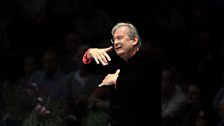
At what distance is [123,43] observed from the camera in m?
6.29

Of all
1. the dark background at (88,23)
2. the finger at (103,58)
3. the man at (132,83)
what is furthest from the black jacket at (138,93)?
the dark background at (88,23)

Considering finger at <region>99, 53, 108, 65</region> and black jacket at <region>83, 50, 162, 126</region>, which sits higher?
finger at <region>99, 53, 108, 65</region>

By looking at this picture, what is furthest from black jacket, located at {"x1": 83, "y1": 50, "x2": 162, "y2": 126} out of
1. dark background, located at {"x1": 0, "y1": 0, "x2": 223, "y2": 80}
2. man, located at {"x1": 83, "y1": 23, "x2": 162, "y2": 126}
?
dark background, located at {"x1": 0, "y1": 0, "x2": 223, "y2": 80}

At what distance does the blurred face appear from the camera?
6.29 metres

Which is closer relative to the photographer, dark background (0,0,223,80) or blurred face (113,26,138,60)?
blurred face (113,26,138,60)

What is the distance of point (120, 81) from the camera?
20.5 feet

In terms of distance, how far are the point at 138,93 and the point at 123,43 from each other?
39cm

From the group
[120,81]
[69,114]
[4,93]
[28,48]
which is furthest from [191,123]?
[28,48]

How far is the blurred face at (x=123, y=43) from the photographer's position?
6289mm

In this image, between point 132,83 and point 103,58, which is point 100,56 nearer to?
point 103,58

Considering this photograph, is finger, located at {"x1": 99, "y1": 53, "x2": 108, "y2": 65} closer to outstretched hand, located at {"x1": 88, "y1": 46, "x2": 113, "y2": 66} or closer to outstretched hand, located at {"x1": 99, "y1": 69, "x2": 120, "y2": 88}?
outstretched hand, located at {"x1": 88, "y1": 46, "x2": 113, "y2": 66}

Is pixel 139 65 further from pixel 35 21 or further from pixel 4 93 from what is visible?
pixel 35 21

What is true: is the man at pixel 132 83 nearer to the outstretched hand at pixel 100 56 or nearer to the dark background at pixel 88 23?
the outstretched hand at pixel 100 56

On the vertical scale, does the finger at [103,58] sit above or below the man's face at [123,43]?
below
